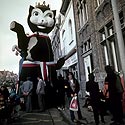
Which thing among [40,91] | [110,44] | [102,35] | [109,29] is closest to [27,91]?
[40,91]

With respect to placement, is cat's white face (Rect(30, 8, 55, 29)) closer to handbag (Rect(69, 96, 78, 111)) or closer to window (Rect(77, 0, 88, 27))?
window (Rect(77, 0, 88, 27))

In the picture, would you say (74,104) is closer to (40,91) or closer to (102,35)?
(40,91)

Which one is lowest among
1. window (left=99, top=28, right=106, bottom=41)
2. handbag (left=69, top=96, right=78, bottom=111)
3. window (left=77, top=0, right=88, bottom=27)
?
handbag (left=69, top=96, right=78, bottom=111)

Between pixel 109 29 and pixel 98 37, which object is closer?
pixel 109 29

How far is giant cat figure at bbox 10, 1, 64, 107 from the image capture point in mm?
11602

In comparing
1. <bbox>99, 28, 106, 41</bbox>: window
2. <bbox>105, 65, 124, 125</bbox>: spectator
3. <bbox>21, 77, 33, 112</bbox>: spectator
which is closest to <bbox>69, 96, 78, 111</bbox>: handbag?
<bbox>105, 65, 124, 125</bbox>: spectator

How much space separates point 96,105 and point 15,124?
10.0 ft

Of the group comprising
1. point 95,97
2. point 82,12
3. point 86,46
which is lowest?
point 95,97

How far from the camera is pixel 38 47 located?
11648 millimetres

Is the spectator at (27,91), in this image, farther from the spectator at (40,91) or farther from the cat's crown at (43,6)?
the cat's crown at (43,6)

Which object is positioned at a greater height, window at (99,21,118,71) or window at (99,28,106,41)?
window at (99,28,106,41)

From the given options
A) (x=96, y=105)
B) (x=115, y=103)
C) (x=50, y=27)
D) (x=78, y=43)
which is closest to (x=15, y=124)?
(x=96, y=105)

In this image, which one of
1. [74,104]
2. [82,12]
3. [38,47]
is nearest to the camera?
[74,104]

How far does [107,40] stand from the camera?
11008 millimetres
